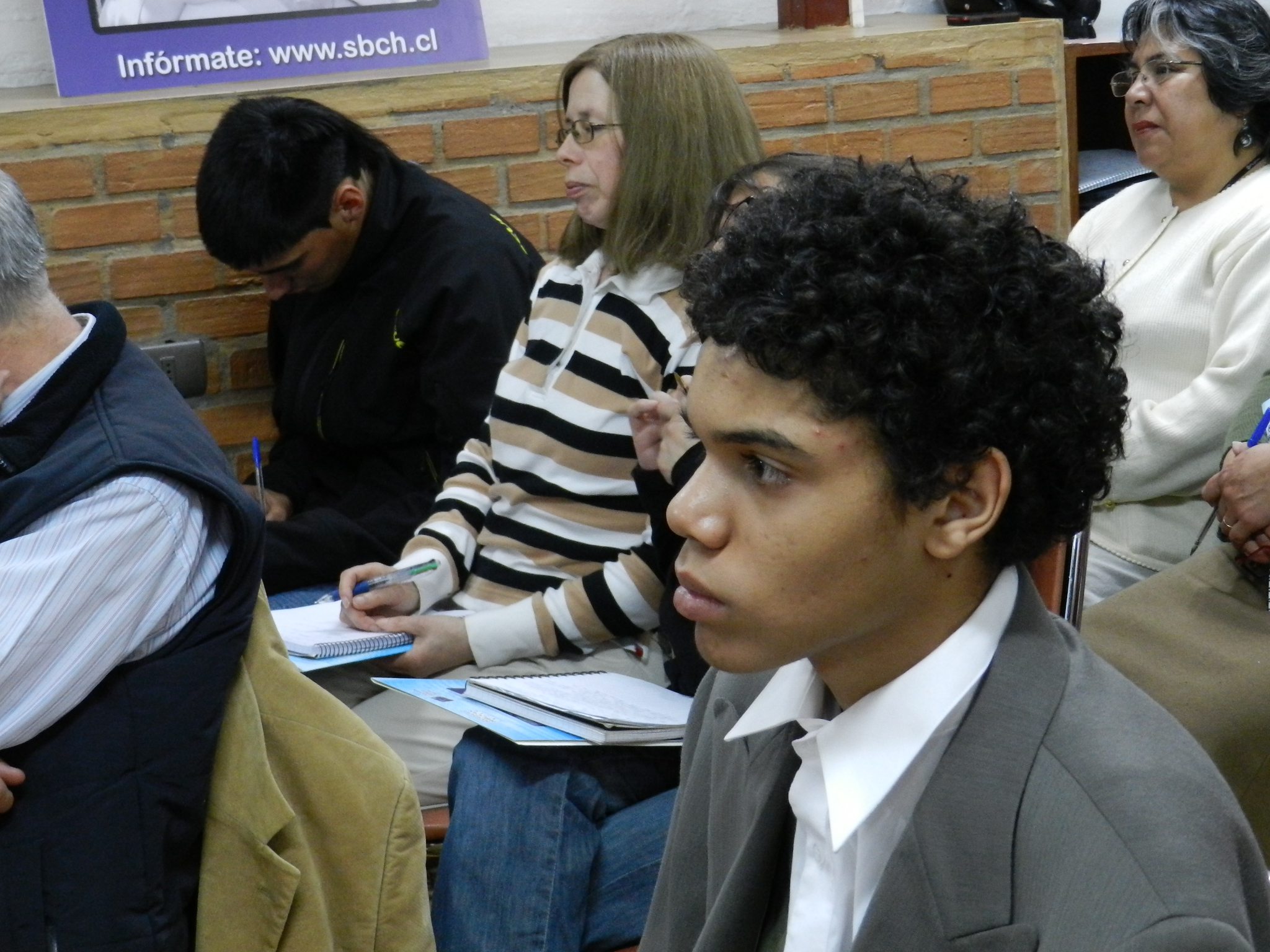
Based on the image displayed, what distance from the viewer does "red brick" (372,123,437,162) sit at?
2984 mm

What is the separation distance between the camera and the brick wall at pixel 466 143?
2.83 metres

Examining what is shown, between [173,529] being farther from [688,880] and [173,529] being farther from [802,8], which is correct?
[802,8]

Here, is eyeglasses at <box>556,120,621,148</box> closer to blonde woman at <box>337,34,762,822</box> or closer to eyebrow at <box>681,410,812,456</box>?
blonde woman at <box>337,34,762,822</box>

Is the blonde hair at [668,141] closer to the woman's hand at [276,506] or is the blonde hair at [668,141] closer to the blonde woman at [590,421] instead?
the blonde woman at [590,421]

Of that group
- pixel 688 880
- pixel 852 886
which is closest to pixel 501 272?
pixel 688 880

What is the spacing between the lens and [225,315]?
9.84ft

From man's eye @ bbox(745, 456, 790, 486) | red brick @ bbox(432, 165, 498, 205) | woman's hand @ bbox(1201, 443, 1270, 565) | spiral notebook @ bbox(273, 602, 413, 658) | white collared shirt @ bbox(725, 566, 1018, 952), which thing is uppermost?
man's eye @ bbox(745, 456, 790, 486)

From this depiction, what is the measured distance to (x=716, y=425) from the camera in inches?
36.4

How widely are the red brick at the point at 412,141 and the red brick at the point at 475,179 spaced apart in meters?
0.05

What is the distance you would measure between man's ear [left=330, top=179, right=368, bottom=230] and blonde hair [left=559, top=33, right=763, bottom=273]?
0.65m

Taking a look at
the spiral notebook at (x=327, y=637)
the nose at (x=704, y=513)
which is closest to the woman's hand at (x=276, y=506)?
the spiral notebook at (x=327, y=637)

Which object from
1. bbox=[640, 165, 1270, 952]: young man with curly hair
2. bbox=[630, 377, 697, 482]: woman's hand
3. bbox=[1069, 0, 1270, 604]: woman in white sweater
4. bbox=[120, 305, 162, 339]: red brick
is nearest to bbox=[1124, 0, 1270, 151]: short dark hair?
bbox=[1069, 0, 1270, 604]: woman in white sweater

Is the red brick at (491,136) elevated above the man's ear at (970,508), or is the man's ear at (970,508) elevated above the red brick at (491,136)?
the red brick at (491,136)

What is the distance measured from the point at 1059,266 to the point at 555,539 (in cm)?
130
